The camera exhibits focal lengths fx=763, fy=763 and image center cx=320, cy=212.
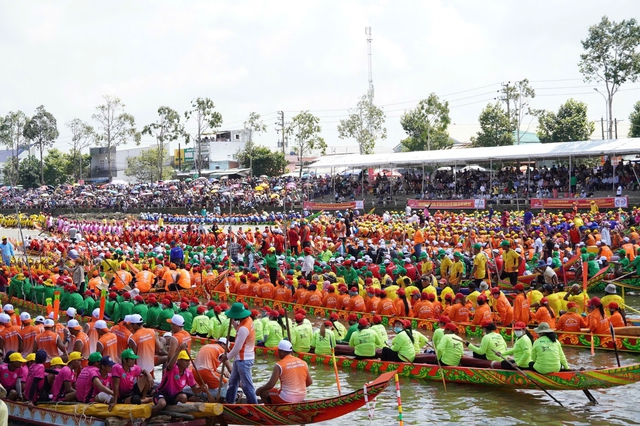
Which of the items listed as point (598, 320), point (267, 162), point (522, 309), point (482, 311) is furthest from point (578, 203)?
point (267, 162)

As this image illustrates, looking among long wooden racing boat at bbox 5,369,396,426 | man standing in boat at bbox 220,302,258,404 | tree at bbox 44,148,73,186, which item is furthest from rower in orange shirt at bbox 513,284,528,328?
tree at bbox 44,148,73,186

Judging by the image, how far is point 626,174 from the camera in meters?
30.8

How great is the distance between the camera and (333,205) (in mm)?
37750

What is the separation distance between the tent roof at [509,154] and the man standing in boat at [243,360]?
24.4 meters

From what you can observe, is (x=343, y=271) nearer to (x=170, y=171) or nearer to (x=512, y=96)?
(x=512, y=96)

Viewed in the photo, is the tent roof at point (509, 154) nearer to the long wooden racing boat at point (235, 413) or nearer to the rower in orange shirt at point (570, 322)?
the rower in orange shirt at point (570, 322)

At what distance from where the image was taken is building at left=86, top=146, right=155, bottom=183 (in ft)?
273

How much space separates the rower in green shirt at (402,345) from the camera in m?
11.4

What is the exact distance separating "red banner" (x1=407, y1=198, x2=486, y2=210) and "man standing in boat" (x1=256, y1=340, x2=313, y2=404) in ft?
81.5

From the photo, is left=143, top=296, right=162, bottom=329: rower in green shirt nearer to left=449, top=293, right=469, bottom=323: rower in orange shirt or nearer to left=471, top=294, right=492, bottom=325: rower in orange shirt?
left=449, top=293, right=469, bottom=323: rower in orange shirt

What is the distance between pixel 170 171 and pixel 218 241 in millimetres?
50612

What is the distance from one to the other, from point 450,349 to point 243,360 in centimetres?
353

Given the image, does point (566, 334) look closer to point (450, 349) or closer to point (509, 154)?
point (450, 349)

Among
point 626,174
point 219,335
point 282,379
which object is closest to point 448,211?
point 626,174
